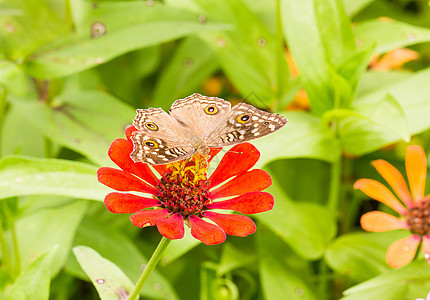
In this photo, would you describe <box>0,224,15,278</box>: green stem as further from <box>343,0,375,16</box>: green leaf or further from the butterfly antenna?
<box>343,0,375,16</box>: green leaf

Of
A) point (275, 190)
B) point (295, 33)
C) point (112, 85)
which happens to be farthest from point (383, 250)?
point (112, 85)

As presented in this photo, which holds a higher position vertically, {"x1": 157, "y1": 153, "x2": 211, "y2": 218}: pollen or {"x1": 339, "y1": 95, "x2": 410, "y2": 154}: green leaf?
{"x1": 339, "y1": 95, "x2": 410, "y2": 154}: green leaf

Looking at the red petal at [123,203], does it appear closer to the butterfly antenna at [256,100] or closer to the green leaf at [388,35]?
the butterfly antenna at [256,100]

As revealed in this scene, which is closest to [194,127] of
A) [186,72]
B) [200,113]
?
[200,113]

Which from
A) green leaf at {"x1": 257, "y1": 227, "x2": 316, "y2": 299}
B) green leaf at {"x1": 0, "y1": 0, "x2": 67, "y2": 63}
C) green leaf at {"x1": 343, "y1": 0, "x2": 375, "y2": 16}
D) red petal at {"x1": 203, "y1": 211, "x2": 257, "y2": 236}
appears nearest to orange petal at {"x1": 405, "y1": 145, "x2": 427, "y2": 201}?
green leaf at {"x1": 257, "y1": 227, "x2": 316, "y2": 299}

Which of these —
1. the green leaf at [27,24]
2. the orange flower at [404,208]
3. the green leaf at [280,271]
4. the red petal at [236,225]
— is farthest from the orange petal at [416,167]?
the green leaf at [27,24]
